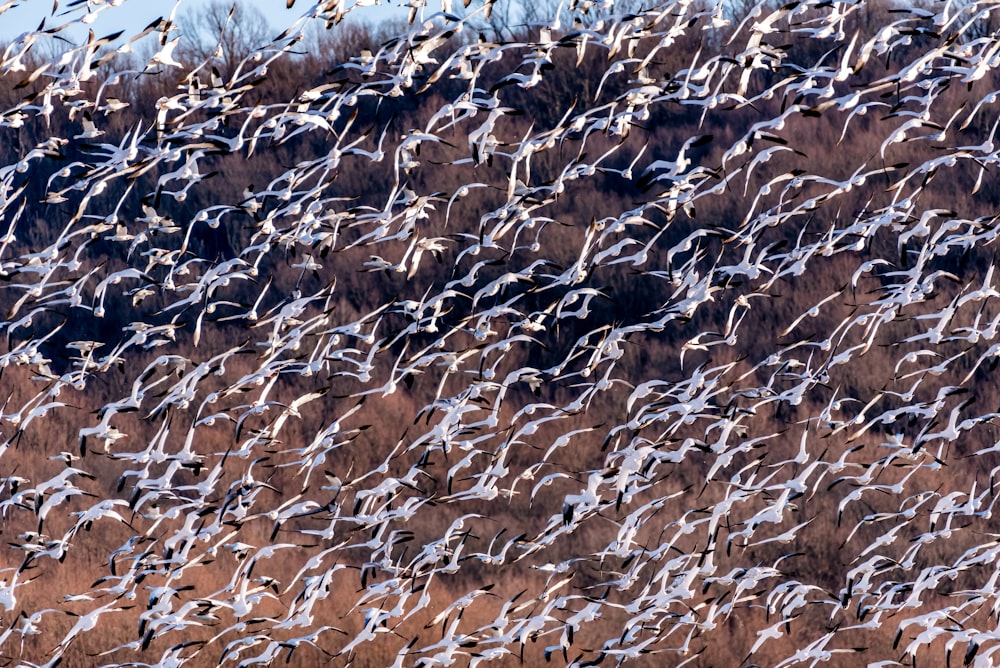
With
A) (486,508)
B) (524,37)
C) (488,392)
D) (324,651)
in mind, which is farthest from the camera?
(524,37)

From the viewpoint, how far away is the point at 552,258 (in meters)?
24.2

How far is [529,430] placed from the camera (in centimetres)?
1448

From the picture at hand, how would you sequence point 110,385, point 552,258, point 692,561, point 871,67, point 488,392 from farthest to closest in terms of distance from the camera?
point 871,67 → point 552,258 → point 110,385 → point 488,392 → point 692,561

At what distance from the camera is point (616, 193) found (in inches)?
1008

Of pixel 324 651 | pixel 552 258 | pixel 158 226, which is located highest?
pixel 158 226

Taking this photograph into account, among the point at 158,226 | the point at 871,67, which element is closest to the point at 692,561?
Result: the point at 158,226

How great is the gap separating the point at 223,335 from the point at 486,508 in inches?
328

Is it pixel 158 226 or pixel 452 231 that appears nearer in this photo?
pixel 158 226

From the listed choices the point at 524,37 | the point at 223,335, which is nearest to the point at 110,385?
the point at 223,335

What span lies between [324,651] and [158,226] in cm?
598

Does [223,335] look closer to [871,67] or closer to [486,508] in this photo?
[486,508]

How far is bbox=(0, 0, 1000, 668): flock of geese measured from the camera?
511 inches

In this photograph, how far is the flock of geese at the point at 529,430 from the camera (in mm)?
12969

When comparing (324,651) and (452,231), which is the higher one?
(324,651)
